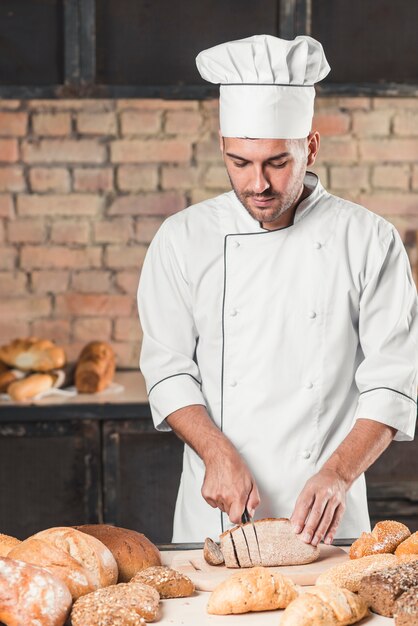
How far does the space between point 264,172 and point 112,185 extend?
2.00 m

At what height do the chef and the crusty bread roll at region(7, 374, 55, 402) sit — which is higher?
the chef

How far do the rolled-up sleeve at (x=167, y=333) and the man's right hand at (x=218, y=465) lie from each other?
37mm

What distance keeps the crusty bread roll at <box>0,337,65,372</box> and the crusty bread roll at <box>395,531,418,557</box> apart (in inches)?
80.9

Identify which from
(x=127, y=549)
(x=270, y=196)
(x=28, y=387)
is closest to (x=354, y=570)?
(x=127, y=549)

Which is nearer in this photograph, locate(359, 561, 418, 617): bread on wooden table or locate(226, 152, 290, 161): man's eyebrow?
locate(359, 561, 418, 617): bread on wooden table

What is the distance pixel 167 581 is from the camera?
4.79 ft

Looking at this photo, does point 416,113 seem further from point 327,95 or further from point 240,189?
point 240,189

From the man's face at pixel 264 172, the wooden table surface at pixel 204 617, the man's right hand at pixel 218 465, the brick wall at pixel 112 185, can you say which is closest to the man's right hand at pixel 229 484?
the man's right hand at pixel 218 465

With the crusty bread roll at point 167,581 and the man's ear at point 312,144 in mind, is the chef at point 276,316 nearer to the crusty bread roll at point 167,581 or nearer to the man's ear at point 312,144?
the man's ear at point 312,144

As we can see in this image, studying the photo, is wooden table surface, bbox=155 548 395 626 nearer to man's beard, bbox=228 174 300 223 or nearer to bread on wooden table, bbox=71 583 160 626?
bread on wooden table, bbox=71 583 160 626

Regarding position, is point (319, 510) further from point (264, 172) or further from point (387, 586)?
point (264, 172)

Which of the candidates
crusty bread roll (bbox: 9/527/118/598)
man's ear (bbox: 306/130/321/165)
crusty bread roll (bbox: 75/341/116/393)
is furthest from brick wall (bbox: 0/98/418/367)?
crusty bread roll (bbox: 9/527/118/598)

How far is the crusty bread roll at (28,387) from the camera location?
3244 millimetres

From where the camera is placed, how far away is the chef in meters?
1.96
